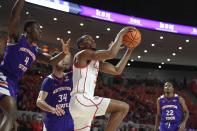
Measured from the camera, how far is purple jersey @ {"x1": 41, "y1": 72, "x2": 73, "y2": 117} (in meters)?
5.71

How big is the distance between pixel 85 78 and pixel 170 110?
4159 mm

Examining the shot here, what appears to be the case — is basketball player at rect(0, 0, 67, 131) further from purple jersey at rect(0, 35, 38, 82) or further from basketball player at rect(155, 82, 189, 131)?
basketball player at rect(155, 82, 189, 131)

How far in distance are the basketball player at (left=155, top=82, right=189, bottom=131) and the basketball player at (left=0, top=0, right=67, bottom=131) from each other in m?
4.35

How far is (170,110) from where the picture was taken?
29.5 ft

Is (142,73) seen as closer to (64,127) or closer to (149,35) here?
(149,35)

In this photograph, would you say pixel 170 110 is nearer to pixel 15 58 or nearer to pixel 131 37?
pixel 131 37

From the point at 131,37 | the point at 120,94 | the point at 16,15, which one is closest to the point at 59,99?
the point at 131,37

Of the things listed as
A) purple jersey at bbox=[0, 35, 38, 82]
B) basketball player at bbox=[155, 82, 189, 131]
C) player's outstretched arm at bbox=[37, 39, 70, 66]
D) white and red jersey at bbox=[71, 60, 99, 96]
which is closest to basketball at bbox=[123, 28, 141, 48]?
white and red jersey at bbox=[71, 60, 99, 96]

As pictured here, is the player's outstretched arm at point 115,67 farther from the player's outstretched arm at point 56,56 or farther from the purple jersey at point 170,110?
the purple jersey at point 170,110

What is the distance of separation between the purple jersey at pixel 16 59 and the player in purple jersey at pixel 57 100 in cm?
76

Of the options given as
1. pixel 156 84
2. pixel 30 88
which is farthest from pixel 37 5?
pixel 156 84

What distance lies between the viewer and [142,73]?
27516 millimetres

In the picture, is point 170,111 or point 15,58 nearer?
point 15,58

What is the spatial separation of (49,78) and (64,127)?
40.0 inches
